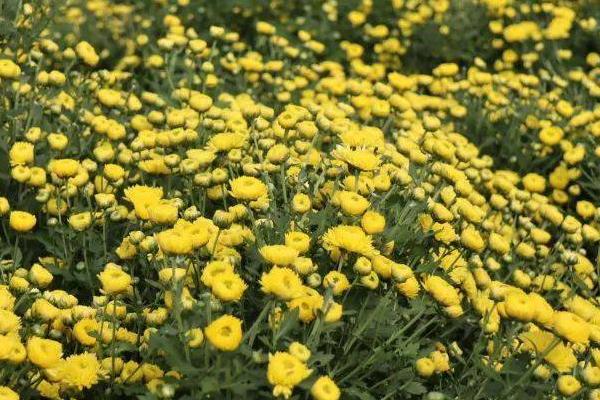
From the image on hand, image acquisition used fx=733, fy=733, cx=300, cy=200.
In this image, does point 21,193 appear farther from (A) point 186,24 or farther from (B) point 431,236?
(A) point 186,24

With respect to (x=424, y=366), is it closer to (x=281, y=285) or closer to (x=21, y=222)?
(x=281, y=285)

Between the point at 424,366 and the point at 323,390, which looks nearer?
the point at 323,390

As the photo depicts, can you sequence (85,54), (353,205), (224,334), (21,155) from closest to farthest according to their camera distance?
(224,334) → (353,205) → (21,155) → (85,54)

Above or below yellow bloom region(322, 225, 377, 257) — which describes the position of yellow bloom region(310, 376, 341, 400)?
below

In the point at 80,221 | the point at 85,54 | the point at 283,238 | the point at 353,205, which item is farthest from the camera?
the point at 85,54

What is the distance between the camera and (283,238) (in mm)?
2553

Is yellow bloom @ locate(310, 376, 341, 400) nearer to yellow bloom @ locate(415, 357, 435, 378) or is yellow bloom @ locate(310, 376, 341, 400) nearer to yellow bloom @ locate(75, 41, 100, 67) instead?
yellow bloom @ locate(415, 357, 435, 378)

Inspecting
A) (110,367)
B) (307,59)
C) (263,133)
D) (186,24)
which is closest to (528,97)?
(307,59)

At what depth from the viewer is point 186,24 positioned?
20.8 feet

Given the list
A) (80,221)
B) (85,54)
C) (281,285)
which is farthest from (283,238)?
(85,54)

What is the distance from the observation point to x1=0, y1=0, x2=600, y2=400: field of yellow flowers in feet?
6.93

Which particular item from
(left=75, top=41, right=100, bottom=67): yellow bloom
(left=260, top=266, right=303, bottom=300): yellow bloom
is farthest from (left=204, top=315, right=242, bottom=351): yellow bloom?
(left=75, top=41, right=100, bottom=67): yellow bloom

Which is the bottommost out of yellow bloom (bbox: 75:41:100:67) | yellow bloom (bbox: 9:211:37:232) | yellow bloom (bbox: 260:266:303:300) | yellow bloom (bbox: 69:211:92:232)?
yellow bloom (bbox: 69:211:92:232)

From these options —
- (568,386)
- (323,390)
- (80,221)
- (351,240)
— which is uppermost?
(351,240)
